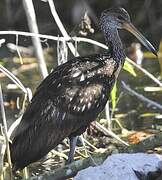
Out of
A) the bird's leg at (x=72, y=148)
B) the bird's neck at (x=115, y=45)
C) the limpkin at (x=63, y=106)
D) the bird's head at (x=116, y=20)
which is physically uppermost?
the bird's head at (x=116, y=20)

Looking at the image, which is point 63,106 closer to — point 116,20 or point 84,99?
point 84,99

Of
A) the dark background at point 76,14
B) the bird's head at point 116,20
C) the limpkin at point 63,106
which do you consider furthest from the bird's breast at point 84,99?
the dark background at point 76,14

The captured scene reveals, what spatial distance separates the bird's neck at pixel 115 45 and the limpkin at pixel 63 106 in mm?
128

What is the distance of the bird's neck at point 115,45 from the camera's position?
5.69 m

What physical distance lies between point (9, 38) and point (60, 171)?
250 inches

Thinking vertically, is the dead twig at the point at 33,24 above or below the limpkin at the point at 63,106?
above

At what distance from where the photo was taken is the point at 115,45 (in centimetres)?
576

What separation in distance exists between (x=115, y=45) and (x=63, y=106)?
31.5 inches

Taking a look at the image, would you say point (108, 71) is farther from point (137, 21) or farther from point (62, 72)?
point (137, 21)

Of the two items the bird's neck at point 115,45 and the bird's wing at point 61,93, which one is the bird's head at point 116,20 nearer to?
the bird's neck at point 115,45

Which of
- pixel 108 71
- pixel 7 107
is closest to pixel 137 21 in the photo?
pixel 7 107

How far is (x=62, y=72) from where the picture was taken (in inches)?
211

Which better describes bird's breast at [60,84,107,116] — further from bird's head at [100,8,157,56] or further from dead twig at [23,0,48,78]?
bird's head at [100,8,157,56]

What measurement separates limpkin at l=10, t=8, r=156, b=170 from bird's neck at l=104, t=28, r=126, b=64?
0.13m
